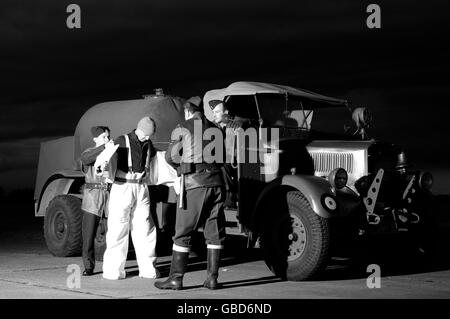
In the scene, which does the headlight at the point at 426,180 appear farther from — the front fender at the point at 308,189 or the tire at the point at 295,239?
the tire at the point at 295,239

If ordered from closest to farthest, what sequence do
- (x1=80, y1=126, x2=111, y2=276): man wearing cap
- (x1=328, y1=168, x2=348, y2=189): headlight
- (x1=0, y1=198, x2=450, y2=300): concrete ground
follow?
(x1=0, y1=198, x2=450, y2=300): concrete ground
(x1=328, y1=168, x2=348, y2=189): headlight
(x1=80, y1=126, x2=111, y2=276): man wearing cap

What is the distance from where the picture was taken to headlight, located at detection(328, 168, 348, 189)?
985cm

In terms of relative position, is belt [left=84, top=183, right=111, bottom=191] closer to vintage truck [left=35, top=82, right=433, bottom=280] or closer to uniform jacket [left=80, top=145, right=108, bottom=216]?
uniform jacket [left=80, top=145, right=108, bottom=216]

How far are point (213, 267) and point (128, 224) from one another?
1504 mm

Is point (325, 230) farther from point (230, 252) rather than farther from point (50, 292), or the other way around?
point (230, 252)

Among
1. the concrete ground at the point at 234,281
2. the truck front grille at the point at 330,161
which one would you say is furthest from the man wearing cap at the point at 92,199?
the truck front grille at the point at 330,161

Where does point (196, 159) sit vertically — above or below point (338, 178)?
above

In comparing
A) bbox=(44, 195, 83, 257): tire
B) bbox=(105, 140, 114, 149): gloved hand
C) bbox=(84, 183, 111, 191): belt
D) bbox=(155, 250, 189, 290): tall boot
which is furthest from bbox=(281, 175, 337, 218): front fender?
bbox=(44, 195, 83, 257): tire

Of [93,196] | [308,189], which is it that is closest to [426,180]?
[308,189]

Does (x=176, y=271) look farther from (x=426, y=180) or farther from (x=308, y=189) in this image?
(x=426, y=180)

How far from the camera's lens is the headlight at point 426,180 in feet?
35.9

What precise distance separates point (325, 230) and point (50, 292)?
3.24 meters

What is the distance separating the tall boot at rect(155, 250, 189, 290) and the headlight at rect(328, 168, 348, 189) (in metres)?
2.34

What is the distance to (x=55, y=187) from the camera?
13078mm
